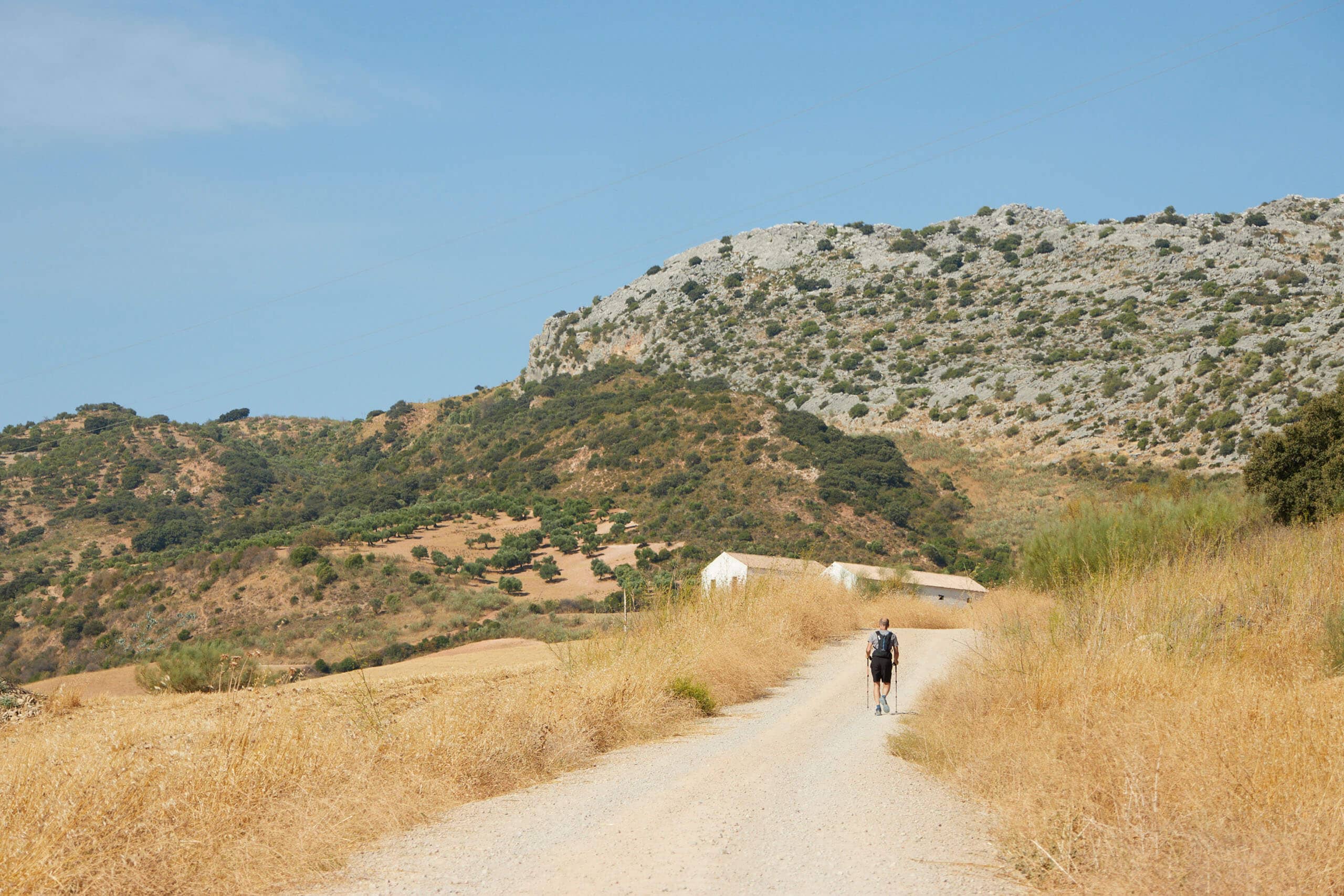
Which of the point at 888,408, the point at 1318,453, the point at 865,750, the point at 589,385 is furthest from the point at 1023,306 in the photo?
the point at 865,750

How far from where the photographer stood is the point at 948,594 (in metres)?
43.6

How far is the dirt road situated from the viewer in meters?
6.54

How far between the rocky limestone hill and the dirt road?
52666 mm

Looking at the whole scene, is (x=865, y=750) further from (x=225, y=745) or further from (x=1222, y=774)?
(x=225, y=745)

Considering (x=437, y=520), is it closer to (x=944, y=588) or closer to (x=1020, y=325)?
(x=944, y=588)

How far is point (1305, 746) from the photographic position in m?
6.61

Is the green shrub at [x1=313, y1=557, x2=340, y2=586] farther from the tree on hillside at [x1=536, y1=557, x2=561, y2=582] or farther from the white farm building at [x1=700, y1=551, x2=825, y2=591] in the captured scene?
the white farm building at [x1=700, y1=551, x2=825, y2=591]

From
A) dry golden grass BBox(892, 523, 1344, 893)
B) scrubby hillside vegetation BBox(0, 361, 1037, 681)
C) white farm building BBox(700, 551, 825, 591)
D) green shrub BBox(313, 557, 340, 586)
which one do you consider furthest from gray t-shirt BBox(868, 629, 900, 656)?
green shrub BBox(313, 557, 340, 586)

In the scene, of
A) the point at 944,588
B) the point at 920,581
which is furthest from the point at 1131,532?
the point at 944,588

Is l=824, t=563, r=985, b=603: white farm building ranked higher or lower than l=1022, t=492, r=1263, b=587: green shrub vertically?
lower

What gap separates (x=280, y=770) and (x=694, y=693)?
7.61m

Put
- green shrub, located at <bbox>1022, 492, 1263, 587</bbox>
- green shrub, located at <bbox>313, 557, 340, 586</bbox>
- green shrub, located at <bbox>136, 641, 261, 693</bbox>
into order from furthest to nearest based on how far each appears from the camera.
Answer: green shrub, located at <bbox>313, 557, 340, 586</bbox> < green shrub, located at <bbox>136, 641, 261, 693</bbox> < green shrub, located at <bbox>1022, 492, 1263, 587</bbox>

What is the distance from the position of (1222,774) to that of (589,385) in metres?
90.4

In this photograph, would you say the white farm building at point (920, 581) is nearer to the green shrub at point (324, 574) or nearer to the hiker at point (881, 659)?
the hiker at point (881, 659)
